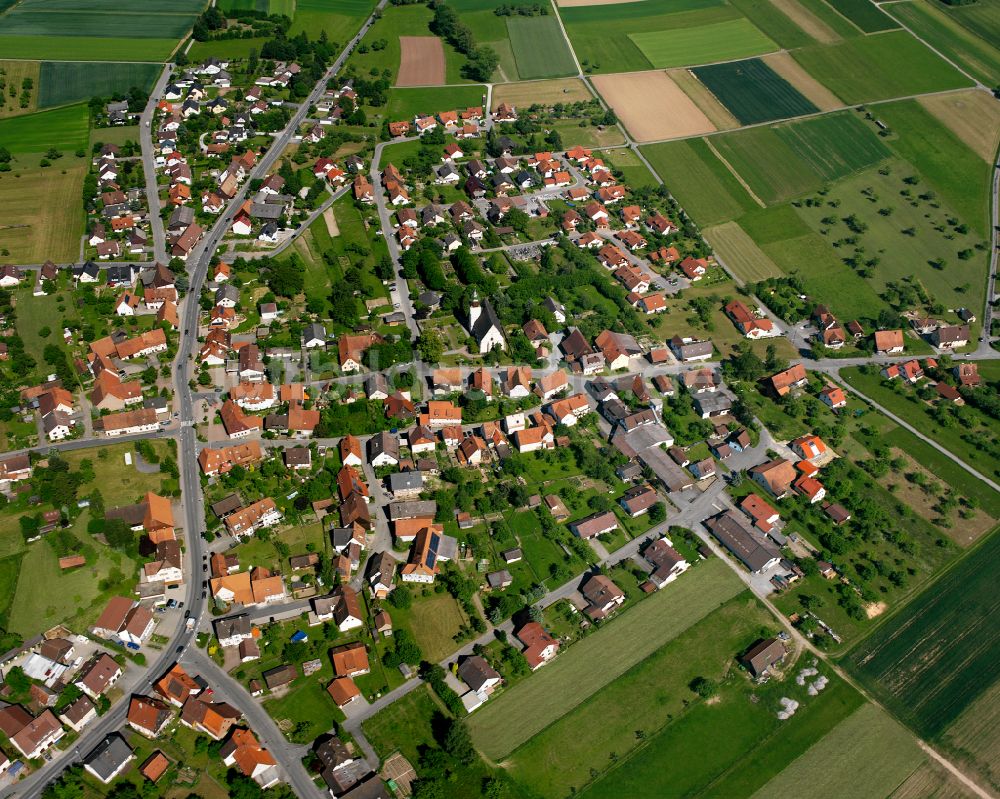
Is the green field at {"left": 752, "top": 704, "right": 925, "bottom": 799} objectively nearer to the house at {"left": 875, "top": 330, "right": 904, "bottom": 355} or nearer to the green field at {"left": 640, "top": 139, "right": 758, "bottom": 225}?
the house at {"left": 875, "top": 330, "right": 904, "bottom": 355}

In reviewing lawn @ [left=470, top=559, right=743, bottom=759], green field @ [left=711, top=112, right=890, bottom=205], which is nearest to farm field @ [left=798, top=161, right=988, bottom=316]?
green field @ [left=711, top=112, right=890, bottom=205]

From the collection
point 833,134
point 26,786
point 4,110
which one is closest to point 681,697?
point 26,786

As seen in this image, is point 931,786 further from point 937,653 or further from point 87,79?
point 87,79

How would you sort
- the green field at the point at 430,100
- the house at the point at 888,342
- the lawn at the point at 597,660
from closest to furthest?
1. the lawn at the point at 597,660
2. the house at the point at 888,342
3. the green field at the point at 430,100

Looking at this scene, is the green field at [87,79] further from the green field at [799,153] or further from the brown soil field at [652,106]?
the green field at [799,153]

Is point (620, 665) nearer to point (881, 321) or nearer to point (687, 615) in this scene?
point (687, 615)

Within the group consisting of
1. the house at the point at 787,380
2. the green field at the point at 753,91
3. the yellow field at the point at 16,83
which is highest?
the green field at the point at 753,91

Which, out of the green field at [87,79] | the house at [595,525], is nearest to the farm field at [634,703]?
the house at [595,525]
